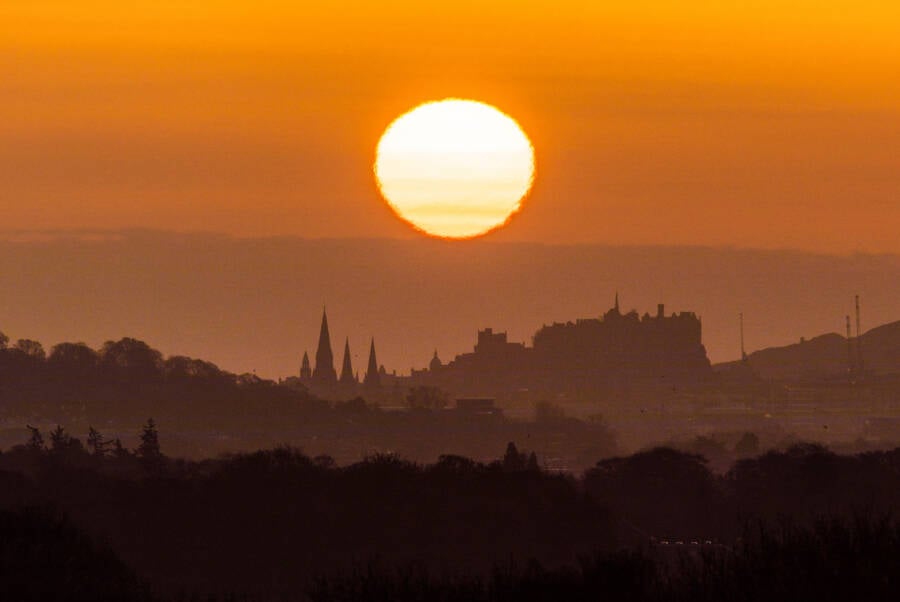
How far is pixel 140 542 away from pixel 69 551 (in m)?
40.4

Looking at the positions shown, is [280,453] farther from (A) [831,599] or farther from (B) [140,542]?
(A) [831,599]

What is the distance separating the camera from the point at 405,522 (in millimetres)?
151125

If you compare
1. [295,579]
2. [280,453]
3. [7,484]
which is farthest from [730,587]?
[280,453]

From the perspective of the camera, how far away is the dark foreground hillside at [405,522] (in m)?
94.4

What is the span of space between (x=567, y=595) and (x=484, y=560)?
6428 cm

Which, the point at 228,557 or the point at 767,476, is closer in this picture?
the point at 228,557

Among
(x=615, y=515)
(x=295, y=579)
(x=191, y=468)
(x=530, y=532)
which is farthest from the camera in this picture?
(x=191, y=468)

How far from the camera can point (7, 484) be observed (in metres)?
159

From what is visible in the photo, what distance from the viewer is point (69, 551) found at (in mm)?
101250

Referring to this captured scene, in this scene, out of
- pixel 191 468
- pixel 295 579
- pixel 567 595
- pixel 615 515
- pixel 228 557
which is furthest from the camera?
pixel 191 468

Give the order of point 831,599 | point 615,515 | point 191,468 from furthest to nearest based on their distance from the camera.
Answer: point 191,468 → point 615,515 → point 831,599

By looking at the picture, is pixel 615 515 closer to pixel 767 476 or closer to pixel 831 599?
pixel 767 476

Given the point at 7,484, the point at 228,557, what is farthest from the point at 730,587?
the point at 7,484

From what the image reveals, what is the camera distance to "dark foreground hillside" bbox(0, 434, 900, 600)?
94438 mm
